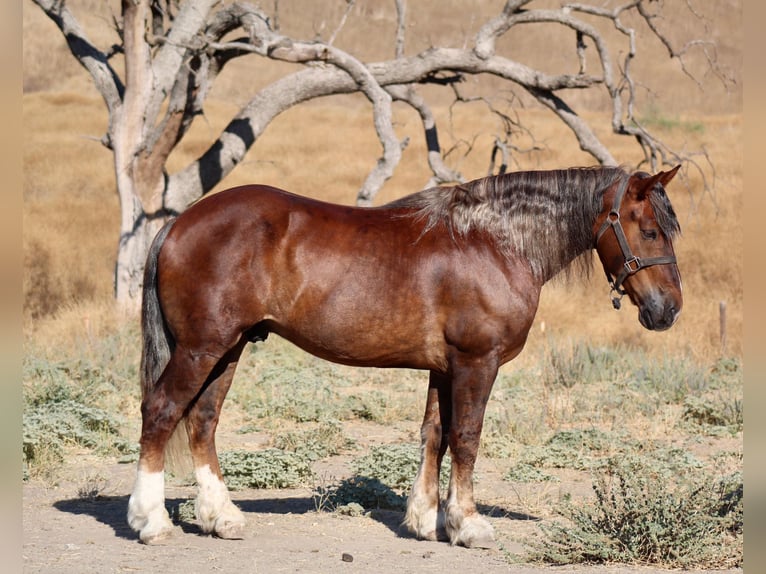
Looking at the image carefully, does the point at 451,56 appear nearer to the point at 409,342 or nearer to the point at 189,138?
the point at 409,342

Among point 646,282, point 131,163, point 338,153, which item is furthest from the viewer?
point 338,153

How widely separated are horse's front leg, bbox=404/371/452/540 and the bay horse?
0.17 feet

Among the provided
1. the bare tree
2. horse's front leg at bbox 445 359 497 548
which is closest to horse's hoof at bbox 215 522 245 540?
horse's front leg at bbox 445 359 497 548

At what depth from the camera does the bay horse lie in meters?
5.31

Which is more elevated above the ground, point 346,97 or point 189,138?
point 346,97

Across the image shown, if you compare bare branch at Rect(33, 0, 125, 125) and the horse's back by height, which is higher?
bare branch at Rect(33, 0, 125, 125)

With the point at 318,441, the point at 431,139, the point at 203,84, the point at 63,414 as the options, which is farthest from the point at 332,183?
the point at 318,441

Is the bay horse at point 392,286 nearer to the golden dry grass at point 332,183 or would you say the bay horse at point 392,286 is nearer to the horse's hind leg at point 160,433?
the horse's hind leg at point 160,433

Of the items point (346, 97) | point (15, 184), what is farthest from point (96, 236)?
Answer: point (346, 97)

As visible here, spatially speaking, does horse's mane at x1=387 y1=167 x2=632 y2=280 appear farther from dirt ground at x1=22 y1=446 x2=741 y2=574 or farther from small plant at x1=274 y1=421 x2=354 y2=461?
small plant at x1=274 y1=421 x2=354 y2=461

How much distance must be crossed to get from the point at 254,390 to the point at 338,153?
2186 cm

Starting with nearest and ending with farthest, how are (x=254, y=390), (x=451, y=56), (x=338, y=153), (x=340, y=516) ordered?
(x=340, y=516)
(x=254, y=390)
(x=451, y=56)
(x=338, y=153)

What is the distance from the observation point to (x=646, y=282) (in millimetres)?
5223

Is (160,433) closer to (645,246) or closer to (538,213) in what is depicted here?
(538,213)
